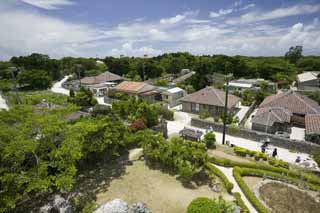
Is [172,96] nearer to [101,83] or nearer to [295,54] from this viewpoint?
[101,83]

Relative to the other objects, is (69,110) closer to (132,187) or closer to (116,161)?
(116,161)

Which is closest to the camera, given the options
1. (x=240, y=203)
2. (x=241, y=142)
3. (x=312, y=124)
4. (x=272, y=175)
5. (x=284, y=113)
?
(x=240, y=203)

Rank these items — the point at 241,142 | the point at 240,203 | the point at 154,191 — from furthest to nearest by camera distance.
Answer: the point at 241,142 → the point at 154,191 → the point at 240,203

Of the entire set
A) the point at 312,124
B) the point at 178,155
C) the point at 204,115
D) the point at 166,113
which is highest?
the point at 312,124

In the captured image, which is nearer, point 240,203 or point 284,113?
point 240,203

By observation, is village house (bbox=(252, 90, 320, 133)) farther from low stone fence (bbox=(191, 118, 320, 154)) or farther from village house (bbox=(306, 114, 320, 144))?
low stone fence (bbox=(191, 118, 320, 154))

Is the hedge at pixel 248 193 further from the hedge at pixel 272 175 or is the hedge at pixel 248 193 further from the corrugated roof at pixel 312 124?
the corrugated roof at pixel 312 124

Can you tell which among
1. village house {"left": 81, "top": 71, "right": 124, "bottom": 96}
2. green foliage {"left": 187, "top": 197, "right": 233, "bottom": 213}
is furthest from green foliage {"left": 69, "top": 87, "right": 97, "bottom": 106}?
green foliage {"left": 187, "top": 197, "right": 233, "bottom": 213}

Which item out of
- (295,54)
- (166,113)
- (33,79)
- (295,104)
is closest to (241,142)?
(166,113)
